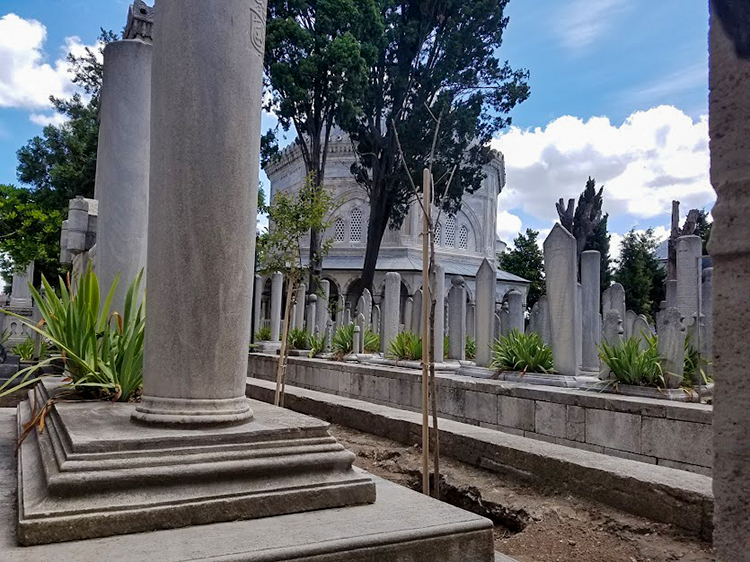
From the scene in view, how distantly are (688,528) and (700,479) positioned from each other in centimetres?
37

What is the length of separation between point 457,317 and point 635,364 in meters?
4.50

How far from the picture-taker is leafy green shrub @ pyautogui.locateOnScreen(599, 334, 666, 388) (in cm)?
654

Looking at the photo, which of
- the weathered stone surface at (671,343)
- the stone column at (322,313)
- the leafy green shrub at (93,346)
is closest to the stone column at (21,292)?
the stone column at (322,313)

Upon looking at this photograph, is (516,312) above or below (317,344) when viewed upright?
above

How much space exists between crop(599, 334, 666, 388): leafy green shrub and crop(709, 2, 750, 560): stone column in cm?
582

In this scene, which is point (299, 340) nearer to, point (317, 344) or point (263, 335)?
point (317, 344)

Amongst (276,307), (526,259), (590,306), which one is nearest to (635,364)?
(590,306)

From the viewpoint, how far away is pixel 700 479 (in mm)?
3594

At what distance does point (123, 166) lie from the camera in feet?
19.3

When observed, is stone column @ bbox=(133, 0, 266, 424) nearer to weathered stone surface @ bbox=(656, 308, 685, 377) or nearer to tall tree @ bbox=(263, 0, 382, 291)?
weathered stone surface @ bbox=(656, 308, 685, 377)

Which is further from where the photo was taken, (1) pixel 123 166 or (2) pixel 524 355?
(2) pixel 524 355

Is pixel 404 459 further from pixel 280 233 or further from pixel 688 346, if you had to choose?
pixel 280 233

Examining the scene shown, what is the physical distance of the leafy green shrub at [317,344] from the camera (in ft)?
46.6

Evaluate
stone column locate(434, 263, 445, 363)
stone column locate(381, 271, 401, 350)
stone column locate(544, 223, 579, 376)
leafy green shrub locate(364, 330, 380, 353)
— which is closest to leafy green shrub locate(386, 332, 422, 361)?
stone column locate(434, 263, 445, 363)
